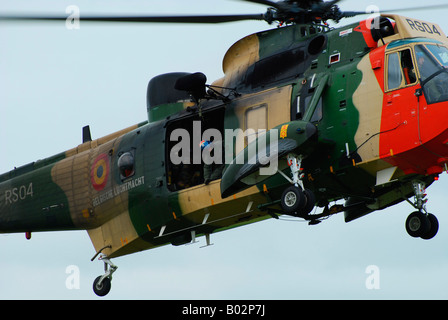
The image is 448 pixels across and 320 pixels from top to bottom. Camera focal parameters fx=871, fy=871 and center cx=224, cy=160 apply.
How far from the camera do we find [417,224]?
15766 millimetres

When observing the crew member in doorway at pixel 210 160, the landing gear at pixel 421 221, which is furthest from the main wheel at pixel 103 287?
the landing gear at pixel 421 221

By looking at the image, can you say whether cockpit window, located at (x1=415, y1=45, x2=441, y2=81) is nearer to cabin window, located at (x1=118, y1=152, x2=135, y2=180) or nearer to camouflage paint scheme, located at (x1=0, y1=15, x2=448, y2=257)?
camouflage paint scheme, located at (x1=0, y1=15, x2=448, y2=257)

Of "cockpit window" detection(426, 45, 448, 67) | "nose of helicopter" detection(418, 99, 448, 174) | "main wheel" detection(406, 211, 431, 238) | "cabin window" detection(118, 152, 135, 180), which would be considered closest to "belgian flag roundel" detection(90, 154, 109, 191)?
"cabin window" detection(118, 152, 135, 180)

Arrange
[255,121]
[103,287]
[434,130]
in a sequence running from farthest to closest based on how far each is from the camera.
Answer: [103,287]
[255,121]
[434,130]

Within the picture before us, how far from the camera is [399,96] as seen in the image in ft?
48.5

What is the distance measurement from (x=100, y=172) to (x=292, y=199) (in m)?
5.92

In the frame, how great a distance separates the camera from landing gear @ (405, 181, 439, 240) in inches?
618

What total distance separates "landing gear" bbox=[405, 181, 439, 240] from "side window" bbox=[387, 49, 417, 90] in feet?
6.70

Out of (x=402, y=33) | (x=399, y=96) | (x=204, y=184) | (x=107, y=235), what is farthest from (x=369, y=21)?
(x=107, y=235)

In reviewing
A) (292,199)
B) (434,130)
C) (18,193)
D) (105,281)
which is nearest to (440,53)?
(434,130)

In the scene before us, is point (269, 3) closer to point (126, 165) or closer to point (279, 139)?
point (279, 139)

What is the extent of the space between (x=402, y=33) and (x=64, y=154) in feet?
31.0

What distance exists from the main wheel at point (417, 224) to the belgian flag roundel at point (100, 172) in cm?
699
